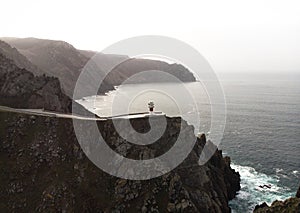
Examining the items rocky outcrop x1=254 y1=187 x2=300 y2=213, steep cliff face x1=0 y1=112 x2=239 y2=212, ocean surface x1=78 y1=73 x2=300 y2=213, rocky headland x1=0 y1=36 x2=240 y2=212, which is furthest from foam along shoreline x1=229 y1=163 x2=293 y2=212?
rocky outcrop x1=254 y1=187 x2=300 y2=213

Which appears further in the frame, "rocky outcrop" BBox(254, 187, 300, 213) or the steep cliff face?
the steep cliff face

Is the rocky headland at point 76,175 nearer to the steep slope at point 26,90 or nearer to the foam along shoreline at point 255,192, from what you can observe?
the steep slope at point 26,90

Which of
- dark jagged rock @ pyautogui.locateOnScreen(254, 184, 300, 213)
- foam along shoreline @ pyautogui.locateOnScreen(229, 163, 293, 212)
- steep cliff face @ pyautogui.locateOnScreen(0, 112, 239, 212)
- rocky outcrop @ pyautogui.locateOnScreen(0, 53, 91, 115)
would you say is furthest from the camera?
foam along shoreline @ pyautogui.locateOnScreen(229, 163, 293, 212)

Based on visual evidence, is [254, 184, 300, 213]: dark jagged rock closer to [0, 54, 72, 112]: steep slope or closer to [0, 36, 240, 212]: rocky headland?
[0, 36, 240, 212]: rocky headland

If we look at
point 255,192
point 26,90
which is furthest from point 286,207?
point 26,90

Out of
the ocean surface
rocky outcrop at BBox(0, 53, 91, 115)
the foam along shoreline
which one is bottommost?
the foam along shoreline

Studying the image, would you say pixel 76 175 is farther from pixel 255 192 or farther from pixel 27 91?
pixel 255 192

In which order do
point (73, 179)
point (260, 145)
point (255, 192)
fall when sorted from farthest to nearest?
point (260, 145) → point (255, 192) → point (73, 179)

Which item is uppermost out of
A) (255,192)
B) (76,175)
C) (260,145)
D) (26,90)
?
(26,90)

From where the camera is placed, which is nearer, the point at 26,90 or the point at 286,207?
the point at 286,207

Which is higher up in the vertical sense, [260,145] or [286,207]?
[286,207]
